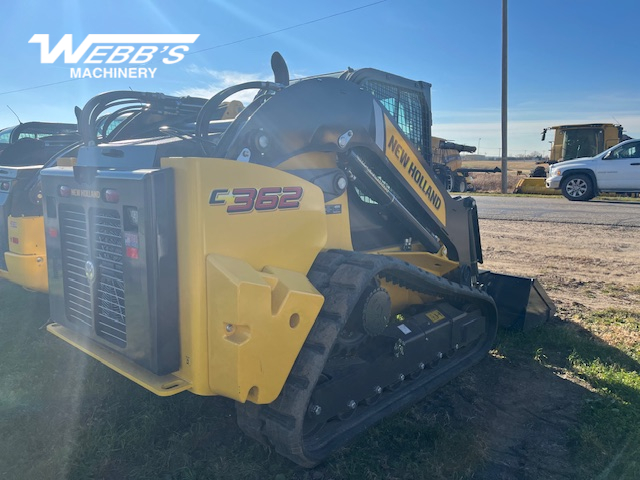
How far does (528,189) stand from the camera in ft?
69.3

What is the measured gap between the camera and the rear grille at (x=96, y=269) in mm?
2875

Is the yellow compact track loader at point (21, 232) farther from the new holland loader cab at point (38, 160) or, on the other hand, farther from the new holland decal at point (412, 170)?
the new holland decal at point (412, 170)

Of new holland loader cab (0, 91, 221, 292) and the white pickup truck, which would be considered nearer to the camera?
new holland loader cab (0, 91, 221, 292)

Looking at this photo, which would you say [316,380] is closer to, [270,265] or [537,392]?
[270,265]

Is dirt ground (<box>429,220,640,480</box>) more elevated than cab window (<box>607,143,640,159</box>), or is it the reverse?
cab window (<box>607,143,640,159</box>)

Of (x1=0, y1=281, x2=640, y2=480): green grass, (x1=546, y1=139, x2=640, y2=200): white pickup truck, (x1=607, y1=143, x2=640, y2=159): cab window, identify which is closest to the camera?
(x1=0, y1=281, x2=640, y2=480): green grass

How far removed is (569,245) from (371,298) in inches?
285

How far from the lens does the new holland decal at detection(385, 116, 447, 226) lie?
3.74 m

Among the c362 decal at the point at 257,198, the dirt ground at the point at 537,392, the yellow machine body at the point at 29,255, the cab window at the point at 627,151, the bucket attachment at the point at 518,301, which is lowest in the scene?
the dirt ground at the point at 537,392

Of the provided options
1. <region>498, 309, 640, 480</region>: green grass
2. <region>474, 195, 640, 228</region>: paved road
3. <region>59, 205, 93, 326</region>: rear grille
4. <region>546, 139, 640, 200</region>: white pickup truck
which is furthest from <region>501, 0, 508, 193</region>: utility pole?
<region>59, 205, 93, 326</region>: rear grille

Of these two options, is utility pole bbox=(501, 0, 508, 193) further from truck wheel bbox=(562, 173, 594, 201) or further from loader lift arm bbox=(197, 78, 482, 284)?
loader lift arm bbox=(197, 78, 482, 284)

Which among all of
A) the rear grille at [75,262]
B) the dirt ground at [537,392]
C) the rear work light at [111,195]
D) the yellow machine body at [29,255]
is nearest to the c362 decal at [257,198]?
the rear work light at [111,195]

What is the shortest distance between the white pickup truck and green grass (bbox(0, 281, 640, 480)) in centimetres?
1299

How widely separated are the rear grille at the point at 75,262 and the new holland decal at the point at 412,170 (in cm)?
201
